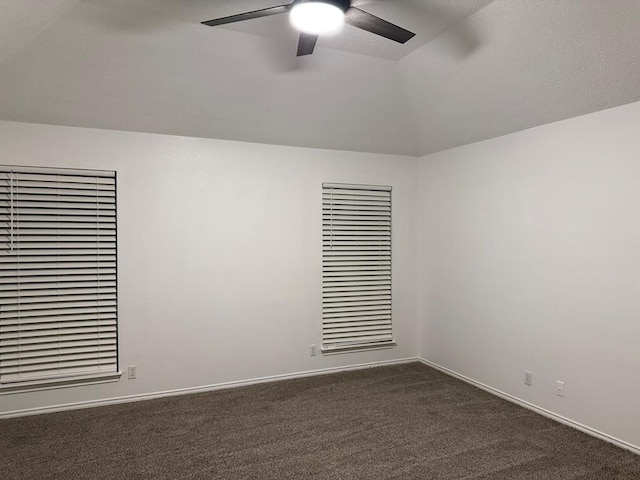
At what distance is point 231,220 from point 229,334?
1.13 meters

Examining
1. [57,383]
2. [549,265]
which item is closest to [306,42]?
[549,265]

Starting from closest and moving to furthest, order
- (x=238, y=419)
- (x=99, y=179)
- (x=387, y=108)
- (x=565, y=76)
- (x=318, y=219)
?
(x=565, y=76)
(x=238, y=419)
(x=99, y=179)
(x=387, y=108)
(x=318, y=219)

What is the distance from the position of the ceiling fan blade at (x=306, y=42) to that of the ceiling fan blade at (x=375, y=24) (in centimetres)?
25

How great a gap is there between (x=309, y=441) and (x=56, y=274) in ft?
8.25

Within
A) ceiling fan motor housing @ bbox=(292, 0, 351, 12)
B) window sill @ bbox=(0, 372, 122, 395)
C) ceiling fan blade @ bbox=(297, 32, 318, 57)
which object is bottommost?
window sill @ bbox=(0, 372, 122, 395)

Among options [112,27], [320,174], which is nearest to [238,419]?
[320,174]

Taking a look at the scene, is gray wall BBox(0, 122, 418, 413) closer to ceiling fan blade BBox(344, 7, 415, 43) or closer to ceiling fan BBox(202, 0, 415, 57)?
ceiling fan BBox(202, 0, 415, 57)

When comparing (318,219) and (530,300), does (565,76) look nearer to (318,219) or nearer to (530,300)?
(530,300)

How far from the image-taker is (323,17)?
2.23 metres

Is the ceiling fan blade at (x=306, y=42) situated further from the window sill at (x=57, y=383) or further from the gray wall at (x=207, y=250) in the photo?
the window sill at (x=57, y=383)

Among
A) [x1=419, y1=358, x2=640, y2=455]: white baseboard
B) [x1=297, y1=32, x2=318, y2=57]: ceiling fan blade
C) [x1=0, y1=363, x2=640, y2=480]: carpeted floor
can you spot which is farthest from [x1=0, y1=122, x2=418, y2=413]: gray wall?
[x1=297, y1=32, x2=318, y2=57]: ceiling fan blade

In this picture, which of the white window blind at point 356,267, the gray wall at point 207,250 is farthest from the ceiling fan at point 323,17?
the white window blind at point 356,267

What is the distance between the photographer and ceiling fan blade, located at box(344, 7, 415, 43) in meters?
2.23

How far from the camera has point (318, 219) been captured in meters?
4.62
